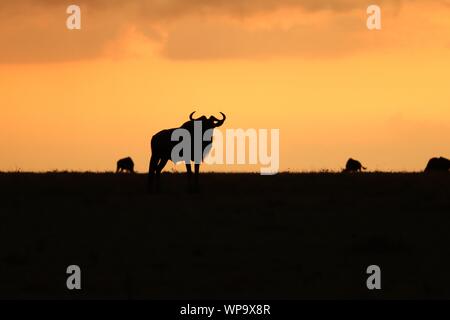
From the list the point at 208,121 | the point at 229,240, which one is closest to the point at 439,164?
the point at 208,121

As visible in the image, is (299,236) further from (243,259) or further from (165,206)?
(165,206)

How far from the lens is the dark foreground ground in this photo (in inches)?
703

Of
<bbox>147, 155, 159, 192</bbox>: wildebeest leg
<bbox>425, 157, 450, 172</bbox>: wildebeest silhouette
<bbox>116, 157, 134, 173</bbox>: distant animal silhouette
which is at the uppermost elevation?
<bbox>116, 157, 134, 173</bbox>: distant animal silhouette

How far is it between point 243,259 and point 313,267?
4.54 feet

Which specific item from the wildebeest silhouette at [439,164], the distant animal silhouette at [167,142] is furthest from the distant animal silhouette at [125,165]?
the distant animal silhouette at [167,142]

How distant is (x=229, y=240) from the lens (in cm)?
2208

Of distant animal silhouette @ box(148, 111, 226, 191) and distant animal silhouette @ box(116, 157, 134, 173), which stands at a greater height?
distant animal silhouette @ box(116, 157, 134, 173)

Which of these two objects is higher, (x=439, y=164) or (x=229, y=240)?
(x=439, y=164)

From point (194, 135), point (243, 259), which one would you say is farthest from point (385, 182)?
point (243, 259)

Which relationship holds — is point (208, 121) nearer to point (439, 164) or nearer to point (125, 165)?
point (439, 164)

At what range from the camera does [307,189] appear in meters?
33.8

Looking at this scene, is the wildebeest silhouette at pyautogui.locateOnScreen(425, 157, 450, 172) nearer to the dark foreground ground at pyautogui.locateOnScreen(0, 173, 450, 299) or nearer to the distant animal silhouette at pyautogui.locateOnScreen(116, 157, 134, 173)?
the dark foreground ground at pyautogui.locateOnScreen(0, 173, 450, 299)

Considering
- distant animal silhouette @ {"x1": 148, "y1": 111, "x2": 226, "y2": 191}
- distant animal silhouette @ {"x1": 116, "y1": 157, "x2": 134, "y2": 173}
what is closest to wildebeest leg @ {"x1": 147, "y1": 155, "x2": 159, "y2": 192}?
distant animal silhouette @ {"x1": 148, "y1": 111, "x2": 226, "y2": 191}
